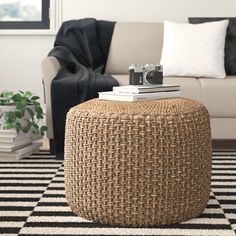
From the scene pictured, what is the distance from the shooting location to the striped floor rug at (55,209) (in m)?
1.81

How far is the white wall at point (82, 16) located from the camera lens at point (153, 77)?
1990mm

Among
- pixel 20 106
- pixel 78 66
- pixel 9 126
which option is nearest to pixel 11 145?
pixel 9 126

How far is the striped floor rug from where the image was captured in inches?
71.4

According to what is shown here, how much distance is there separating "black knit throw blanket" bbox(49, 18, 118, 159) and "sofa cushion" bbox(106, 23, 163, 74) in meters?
0.06

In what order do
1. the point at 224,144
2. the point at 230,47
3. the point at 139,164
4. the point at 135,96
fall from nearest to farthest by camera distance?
the point at 139,164
the point at 135,96
the point at 224,144
the point at 230,47

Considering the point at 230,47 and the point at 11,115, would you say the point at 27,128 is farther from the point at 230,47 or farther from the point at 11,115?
the point at 230,47

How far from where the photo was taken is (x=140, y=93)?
6.77ft

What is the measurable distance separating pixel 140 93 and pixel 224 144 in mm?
1511

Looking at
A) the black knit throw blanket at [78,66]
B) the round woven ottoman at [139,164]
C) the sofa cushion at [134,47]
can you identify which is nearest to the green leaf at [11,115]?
the black knit throw blanket at [78,66]

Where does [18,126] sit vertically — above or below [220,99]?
below

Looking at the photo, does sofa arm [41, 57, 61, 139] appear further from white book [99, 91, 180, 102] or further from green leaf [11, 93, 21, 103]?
white book [99, 91, 180, 102]

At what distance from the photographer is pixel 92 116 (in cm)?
187

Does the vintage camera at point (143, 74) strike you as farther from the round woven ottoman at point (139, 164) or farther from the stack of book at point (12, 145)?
the stack of book at point (12, 145)

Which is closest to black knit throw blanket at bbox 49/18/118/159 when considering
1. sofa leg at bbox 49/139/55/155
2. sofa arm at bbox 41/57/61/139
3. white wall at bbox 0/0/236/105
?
sofa arm at bbox 41/57/61/139
